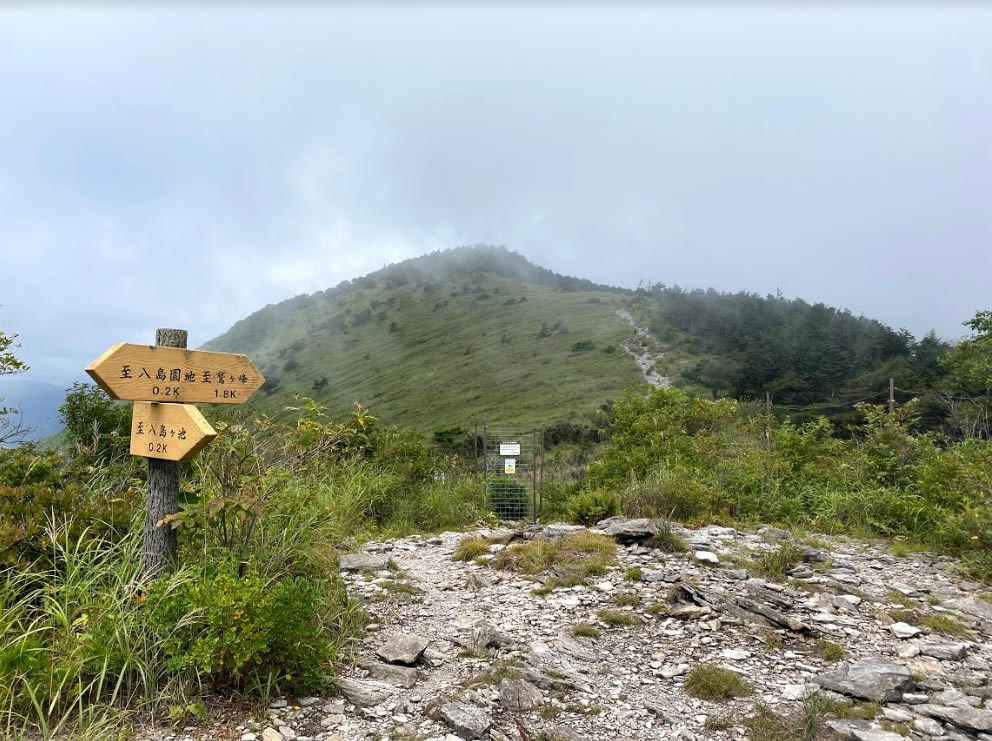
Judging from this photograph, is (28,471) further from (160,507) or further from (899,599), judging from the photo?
(899,599)

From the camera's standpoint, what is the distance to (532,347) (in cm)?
5766

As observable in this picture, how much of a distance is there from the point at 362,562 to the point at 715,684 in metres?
3.65

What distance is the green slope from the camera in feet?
147

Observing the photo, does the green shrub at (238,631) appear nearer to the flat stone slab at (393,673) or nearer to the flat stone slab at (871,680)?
the flat stone slab at (393,673)

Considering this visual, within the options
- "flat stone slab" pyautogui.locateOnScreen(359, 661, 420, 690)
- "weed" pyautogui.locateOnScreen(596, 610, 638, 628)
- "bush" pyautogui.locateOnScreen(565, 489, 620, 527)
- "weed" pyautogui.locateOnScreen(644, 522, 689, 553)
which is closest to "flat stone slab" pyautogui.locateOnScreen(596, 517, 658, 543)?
"weed" pyautogui.locateOnScreen(644, 522, 689, 553)

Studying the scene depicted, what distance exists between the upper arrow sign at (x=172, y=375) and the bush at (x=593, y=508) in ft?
17.0


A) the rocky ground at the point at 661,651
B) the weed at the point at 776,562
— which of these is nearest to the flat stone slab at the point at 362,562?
the rocky ground at the point at 661,651

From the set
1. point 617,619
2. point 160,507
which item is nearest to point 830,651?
point 617,619

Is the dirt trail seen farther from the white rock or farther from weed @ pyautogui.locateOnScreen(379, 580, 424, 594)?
weed @ pyautogui.locateOnScreen(379, 580, 424, 594)

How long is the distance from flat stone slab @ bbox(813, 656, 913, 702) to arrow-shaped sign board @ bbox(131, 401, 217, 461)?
4035 mm

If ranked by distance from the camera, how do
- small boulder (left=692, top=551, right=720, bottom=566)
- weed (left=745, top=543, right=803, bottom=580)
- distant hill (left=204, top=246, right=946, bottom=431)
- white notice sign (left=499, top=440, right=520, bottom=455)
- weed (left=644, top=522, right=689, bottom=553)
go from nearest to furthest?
weed (left=745, top=543, right=803, bottom=580) < small boulder (left=692, top=551, right=720, bottom=566) < weed (left=644, top=522, right=689, bottom=553) < white notice sign (left=499, top=440, right=520, bottom=455) < distant hill (left=204, top=246, right=946, bottom=431)

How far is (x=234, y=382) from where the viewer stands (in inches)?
143

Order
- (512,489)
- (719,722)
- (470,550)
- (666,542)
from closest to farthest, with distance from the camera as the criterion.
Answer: (719,722) → (666,542) → (470,550) → (512,489)

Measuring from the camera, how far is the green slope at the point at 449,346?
44938mm
